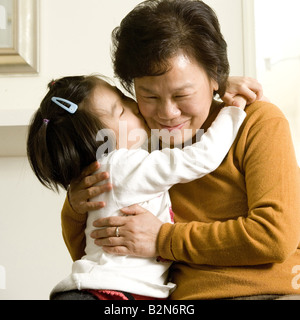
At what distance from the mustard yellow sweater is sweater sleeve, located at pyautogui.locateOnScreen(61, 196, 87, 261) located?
0.26m

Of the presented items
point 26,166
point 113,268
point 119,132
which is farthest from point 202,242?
point 26,166

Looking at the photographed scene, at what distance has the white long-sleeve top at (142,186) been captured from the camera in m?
1.02

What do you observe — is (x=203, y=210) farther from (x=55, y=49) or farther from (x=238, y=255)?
(x=55, y=49)

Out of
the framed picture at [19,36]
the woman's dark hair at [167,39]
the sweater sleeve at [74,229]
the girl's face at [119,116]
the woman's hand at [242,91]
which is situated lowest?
the sweater sleeve at [74,229]

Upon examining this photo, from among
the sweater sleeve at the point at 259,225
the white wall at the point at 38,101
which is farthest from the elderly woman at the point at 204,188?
the white wall at the point at 38,101

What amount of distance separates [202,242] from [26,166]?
117cm

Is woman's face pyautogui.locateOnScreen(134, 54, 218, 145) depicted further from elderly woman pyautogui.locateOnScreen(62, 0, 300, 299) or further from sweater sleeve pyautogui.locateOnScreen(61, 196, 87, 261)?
sweater sleeve pyautogui.locateOnScreen(61, 196, 87, 261)

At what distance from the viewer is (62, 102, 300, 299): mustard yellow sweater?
1007 millimetres

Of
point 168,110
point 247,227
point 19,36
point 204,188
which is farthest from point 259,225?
point 19,36

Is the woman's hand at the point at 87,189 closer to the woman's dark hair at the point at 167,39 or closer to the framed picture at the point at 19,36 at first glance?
the woman's dark hair at the point at 167,39

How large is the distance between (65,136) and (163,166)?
0.23 m

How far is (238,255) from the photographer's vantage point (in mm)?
1022

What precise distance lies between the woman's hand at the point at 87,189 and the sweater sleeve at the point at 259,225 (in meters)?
0.16

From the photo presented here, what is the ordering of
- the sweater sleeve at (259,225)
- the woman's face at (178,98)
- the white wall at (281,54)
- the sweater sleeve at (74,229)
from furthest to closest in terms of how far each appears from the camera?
the white wall at (281,54) < the sweater sleeve at (74,229) < the woman's face at (178,98) < the sweater sleeve at (259,225)
